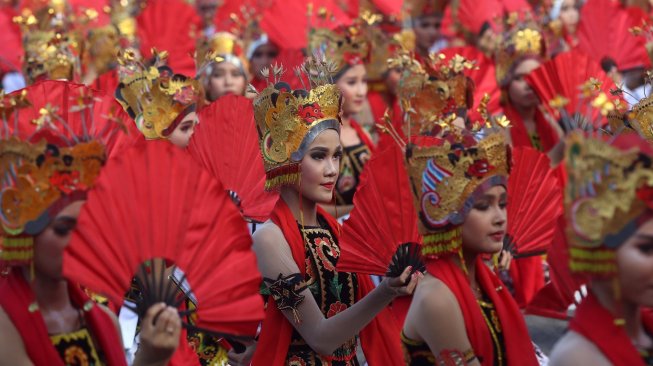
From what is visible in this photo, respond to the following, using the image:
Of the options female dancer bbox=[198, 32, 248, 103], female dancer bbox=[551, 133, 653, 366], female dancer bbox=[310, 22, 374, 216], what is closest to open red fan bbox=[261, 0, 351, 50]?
female dancer bbox=[310, 22, 374, 216]

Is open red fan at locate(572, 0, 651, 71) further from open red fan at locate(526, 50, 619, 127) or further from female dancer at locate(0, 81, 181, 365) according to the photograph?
female dancer at locate(0, 81, 181, 365)

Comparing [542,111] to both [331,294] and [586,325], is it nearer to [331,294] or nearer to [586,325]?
[331,294]

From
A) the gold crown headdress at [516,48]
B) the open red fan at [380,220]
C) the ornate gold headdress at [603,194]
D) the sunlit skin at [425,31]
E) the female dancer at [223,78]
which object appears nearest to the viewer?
the ornate gold headdress at [603,194]

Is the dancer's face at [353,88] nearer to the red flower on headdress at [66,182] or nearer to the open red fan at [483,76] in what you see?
the open red fan at [483,76]

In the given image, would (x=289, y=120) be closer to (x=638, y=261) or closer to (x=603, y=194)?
(x=603, y=194)

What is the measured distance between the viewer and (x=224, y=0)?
12.9 m

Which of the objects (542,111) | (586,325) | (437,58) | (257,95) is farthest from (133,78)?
(586,325)

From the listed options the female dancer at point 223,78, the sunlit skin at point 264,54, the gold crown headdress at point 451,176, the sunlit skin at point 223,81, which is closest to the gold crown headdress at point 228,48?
the female dancer at point 223,78

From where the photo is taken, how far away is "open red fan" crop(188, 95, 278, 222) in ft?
20.5

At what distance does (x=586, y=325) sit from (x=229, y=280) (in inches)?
45.1

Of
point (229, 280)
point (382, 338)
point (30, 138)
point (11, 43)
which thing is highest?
point (11, 43)

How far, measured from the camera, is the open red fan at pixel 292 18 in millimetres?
10766

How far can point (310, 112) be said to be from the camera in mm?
5699

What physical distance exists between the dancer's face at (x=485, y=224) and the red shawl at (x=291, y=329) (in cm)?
94
